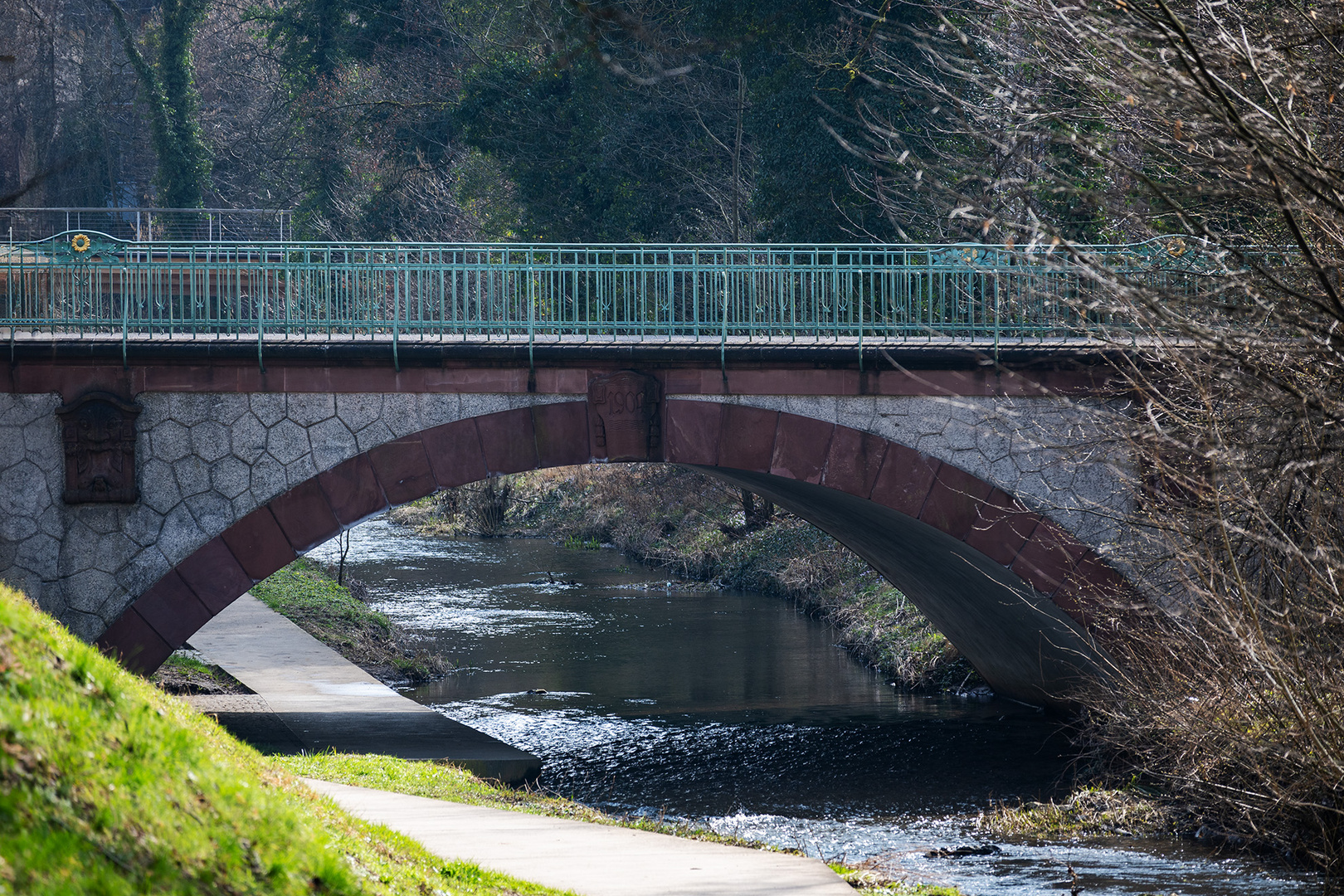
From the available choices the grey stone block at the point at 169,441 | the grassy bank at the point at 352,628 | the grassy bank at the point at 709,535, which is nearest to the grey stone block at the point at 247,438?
the grey stone block at the point at 169,441

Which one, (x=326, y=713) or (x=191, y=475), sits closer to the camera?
(x=191, y=475)

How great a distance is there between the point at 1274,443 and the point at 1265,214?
2786 millimetres

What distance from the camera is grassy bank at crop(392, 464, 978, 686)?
1709 centimetres

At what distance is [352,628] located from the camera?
17484 mm

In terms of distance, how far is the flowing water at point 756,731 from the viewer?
856cm

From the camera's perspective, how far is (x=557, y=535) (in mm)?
28469

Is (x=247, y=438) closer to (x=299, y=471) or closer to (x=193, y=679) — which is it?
(x=299, y=471)

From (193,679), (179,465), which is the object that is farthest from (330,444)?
(193,679)

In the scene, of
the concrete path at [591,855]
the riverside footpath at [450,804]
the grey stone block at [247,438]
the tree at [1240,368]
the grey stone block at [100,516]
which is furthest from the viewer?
the grey stone block at [247,438]

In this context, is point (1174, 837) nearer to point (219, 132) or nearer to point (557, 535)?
point (557, 535)

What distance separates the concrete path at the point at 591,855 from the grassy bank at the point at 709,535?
27.9 feet

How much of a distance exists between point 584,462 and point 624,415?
56 centimetres

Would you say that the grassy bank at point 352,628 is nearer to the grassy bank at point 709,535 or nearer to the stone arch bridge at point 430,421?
the stone arch bridge at point 430,421

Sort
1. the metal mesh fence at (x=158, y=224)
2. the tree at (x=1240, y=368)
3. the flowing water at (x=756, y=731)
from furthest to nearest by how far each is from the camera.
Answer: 1. the metal mesh fence at (x=158, y=224)
2. the flowing water at (x=756, y=731)
3. the tree at (x=1240, y=368)
